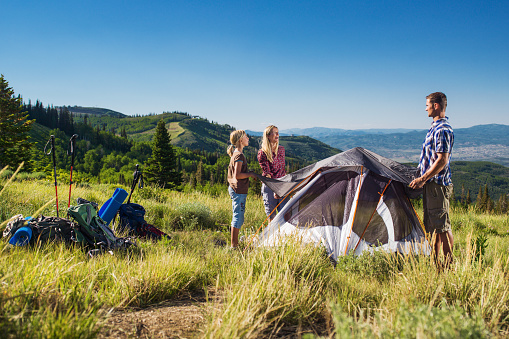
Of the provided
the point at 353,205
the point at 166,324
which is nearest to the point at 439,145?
the point at 353,205

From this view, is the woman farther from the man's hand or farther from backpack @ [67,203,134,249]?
backpack @ [67,203,134,249]

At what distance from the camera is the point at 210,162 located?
161625 mm

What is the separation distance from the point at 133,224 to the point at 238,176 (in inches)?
89.7

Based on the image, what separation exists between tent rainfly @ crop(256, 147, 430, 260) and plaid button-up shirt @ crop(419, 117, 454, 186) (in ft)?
1.83

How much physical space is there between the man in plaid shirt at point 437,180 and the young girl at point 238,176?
2445 mm

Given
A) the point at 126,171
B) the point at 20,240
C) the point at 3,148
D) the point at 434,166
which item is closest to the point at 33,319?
the point at 20,240

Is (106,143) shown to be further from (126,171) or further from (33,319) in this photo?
(33,319)

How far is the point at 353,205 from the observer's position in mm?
4891

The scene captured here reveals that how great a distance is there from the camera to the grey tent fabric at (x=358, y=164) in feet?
15.5

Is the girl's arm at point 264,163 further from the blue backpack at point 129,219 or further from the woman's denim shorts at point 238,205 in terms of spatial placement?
the blue backpack at point 129,219

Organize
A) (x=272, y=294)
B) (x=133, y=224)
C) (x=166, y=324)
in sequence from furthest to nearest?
(x=133, y=224) → (x=272, y=294) → (x=166, y=324)

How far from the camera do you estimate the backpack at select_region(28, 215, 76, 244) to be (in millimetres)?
3930

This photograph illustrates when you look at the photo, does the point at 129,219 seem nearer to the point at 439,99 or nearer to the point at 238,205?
the point at 238,205

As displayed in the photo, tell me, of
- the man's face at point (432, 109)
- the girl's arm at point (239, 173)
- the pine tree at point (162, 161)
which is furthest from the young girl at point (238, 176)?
the pine tree at point (162, 161)
